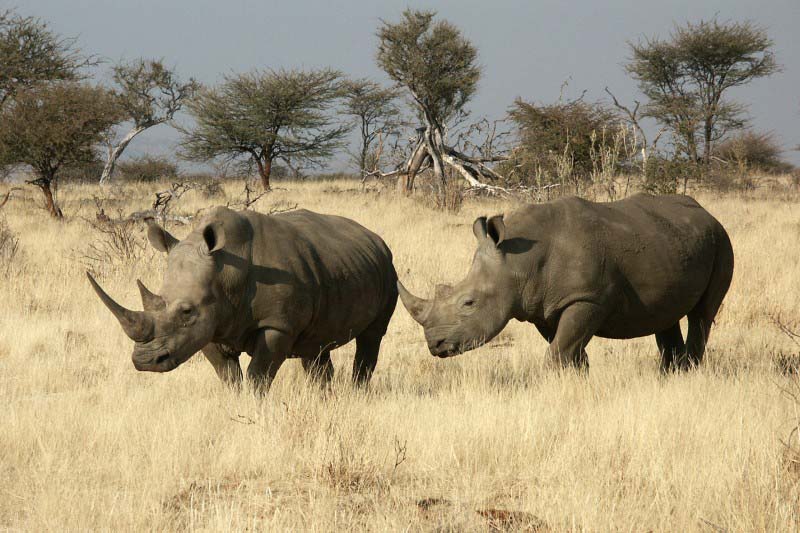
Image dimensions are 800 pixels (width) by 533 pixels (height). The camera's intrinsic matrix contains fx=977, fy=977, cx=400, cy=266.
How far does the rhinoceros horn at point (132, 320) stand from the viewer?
5043mm

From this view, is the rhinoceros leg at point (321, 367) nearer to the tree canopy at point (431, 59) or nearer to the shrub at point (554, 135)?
the shrub at point (554, 135)

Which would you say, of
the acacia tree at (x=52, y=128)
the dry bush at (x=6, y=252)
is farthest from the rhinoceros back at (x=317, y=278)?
the acacia tree at (x=52, y=128)

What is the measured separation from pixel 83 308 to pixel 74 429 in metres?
4.59

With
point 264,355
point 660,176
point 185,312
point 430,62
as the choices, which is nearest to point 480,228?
point 264,355

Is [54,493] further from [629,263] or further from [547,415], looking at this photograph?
[629,263]

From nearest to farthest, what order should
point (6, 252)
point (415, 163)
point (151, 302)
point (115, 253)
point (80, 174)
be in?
1. point (151, 302)
2. point (6, 252)
3. point (115, 253)
4. point (415, 163)
5. point (80, 174)

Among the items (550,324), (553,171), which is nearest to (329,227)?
(550,324)

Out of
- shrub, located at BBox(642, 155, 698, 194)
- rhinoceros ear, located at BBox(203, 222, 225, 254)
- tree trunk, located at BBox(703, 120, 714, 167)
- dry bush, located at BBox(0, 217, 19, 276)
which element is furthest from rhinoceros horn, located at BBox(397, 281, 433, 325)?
tree trunk, located at BBox(703, 120, 714, 167)

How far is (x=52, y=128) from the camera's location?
Answer: 1983cm

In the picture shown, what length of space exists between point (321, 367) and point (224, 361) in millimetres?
735

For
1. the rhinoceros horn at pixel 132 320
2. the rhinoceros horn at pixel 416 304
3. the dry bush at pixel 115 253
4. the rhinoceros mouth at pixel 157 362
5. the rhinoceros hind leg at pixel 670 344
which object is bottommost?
the rhinoceros hind leg at pixel 670 344

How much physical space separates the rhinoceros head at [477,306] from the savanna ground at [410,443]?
0.34m

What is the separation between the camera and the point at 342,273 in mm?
6070

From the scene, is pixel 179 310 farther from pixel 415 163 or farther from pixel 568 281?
pixel 415 163
